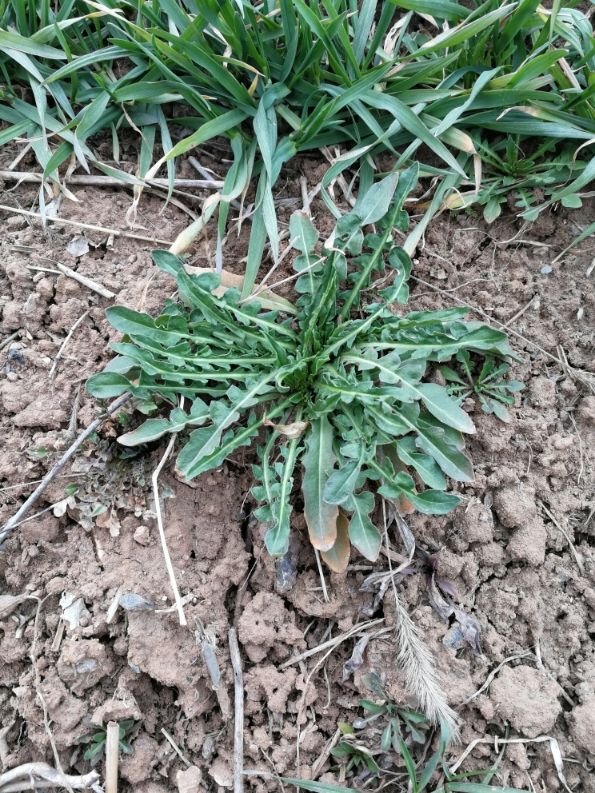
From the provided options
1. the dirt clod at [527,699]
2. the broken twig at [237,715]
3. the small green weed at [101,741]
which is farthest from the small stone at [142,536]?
the dirt clod at [527,699]

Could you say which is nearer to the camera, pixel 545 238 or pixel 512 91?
pixel 512 91

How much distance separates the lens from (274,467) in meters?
1.87

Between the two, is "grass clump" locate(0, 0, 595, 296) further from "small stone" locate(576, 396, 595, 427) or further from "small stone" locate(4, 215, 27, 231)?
"small stone" locate(576, 396, 595, 427)

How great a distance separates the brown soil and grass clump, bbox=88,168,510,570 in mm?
157

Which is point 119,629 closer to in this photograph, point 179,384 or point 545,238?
point 179,384

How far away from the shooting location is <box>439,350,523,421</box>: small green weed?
79.4 inches

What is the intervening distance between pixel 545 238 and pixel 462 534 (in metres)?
1.12

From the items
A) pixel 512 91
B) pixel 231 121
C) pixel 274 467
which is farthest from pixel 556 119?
pixel 274 467

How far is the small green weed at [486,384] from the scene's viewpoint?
2018 millimetres

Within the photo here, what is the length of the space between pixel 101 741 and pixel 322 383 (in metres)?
1.22

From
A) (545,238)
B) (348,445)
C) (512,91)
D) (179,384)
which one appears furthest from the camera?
→ (545,238)

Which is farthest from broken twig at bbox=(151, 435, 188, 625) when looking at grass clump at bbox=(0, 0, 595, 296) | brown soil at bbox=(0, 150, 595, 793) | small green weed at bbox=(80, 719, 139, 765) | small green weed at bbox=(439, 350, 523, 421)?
small green weed at bbox=(439, 350, 523, 421)

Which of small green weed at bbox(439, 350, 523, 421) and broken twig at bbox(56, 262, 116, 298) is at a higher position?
broken twig at bbox(56, 262, 116, 298)

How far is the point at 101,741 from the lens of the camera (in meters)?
1.74
